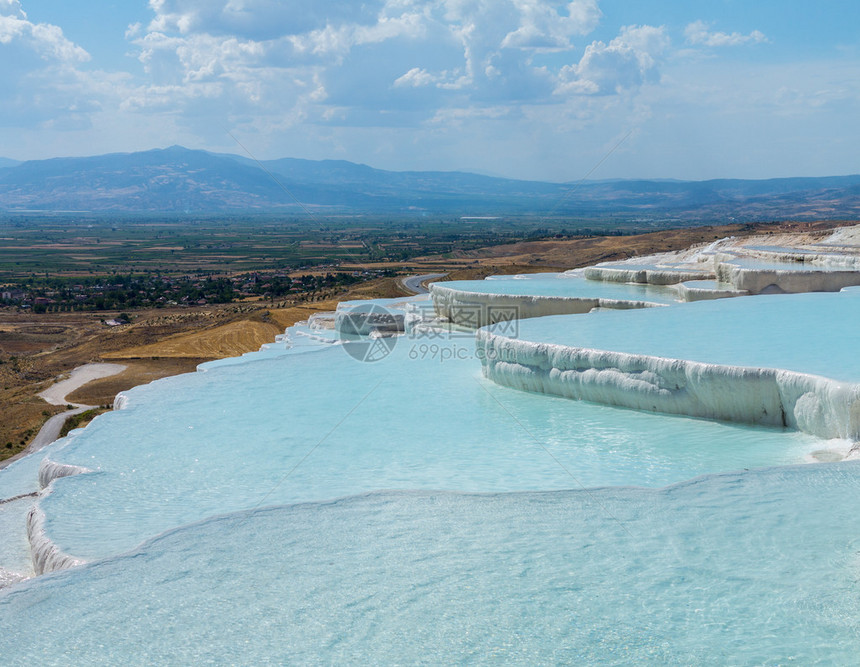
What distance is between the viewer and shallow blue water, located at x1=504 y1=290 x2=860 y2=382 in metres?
6.76

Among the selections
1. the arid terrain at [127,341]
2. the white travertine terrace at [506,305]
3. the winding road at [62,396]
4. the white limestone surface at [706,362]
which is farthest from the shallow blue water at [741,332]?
the arid terrain at [127,341]

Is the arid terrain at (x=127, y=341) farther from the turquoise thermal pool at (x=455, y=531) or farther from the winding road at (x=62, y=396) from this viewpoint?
the turquoise thermal pool at (x=455, y=531)

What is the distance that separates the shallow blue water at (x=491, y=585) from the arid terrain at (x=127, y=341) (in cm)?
1022

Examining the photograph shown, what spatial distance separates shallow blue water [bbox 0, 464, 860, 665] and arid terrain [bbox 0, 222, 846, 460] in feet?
33.5

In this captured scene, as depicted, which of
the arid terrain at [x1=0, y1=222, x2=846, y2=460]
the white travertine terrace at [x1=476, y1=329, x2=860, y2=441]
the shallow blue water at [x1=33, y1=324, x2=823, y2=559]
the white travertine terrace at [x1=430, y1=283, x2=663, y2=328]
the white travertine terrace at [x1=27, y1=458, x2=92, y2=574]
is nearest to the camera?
the white travertine terrace at [x1=27, y1=458, x2=92, y2=574]

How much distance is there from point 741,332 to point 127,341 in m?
22.4

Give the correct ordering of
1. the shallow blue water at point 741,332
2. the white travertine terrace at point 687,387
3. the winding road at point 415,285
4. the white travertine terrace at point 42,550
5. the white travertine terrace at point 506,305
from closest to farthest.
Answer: the white travertine terrace at point 42,550, the white travertine terrace at point 687,387, the shallow blue water at point 741,332, the white travertine terrace at point 506,305, the winding road at point 415,285

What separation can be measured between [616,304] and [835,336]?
12.7 ft

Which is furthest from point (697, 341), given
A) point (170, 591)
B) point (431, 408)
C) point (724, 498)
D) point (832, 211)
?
point (832, 211)

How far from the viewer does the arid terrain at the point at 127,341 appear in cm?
1808

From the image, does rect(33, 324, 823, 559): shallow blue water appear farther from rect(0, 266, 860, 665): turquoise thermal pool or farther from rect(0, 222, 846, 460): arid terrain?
rect(0, 222, 846, 460): arid terrain

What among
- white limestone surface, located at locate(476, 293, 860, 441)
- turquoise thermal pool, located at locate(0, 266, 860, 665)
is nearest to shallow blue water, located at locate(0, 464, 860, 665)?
turquoise thermal pool, located at locate(0, 266, 860, 665)

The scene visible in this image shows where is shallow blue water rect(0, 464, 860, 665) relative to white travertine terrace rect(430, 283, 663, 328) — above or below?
below

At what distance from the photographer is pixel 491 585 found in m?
3.96
